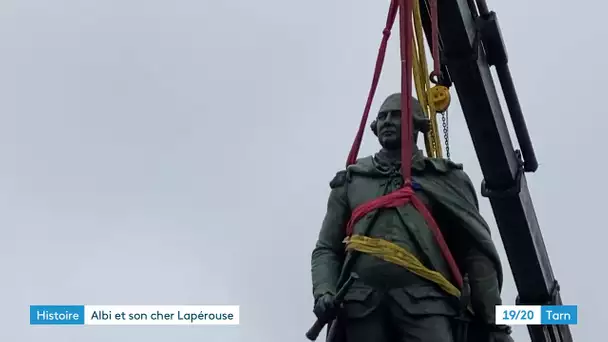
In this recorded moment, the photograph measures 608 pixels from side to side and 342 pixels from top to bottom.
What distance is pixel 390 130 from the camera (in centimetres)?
820

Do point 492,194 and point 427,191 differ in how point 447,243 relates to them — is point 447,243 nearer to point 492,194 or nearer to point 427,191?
point 427,191

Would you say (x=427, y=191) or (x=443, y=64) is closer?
(x=427, y=191)

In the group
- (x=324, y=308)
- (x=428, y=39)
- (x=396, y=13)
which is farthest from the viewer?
(x=428, y=39)

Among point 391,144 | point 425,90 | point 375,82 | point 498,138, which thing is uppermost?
point 498,138

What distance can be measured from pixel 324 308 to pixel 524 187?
624cm

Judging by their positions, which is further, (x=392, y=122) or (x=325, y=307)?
(x=392, y=122)

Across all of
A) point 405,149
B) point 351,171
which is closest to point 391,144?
point 405,149

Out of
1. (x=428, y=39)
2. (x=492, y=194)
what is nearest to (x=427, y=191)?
(x=428, y=39)

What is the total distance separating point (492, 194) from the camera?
13195 mm

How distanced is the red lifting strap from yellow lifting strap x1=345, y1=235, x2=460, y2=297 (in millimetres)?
132

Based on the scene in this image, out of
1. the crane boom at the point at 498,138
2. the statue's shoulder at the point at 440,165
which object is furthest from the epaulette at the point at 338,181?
the crane boom at the point at 498,138

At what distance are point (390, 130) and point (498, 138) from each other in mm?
4738

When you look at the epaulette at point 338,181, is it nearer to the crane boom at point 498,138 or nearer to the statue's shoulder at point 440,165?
the statue's shoulder at point 440,165

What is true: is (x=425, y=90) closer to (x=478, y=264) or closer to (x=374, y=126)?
(x=374, y=126)
